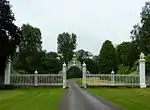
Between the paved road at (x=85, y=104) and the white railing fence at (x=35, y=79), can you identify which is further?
the white railing fence at (x=35, y=79)

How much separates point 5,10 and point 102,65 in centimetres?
3800

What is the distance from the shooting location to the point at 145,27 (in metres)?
47.4

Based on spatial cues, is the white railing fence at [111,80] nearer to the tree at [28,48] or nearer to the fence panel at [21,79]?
the fence panel at [21,79]

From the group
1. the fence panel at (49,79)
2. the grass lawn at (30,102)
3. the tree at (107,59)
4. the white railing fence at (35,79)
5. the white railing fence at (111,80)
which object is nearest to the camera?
the grass lawn at (30,102)

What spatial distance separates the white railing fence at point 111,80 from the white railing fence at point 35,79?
10.5 feet

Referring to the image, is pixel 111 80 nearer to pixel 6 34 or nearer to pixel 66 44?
pixel 6 34

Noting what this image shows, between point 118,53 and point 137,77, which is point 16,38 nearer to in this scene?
point 137,77

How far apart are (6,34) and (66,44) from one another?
55.5 m

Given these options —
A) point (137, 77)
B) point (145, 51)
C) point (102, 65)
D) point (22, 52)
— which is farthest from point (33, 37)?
point (137, 77)

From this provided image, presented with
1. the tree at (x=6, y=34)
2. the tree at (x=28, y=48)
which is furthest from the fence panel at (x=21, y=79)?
the tree at (x=28, y=48)

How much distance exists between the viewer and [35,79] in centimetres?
3055

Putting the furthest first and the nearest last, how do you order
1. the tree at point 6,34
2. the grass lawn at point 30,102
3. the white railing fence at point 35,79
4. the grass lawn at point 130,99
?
the white railing fence at point 35,79 → the tree at point 6,34 → the grass lawn at point 130,99 → the grass lawn at point 30,102

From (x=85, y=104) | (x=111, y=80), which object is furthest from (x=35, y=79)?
(x=85, y=104)

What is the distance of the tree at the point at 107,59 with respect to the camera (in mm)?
65125
